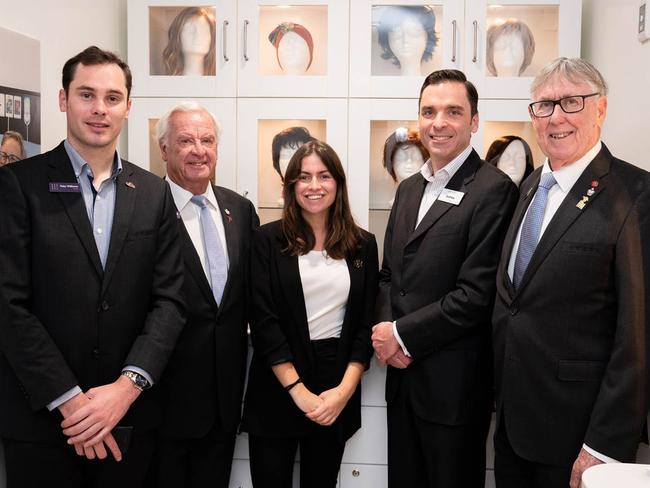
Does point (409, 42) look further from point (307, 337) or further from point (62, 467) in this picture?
point (62, 467)

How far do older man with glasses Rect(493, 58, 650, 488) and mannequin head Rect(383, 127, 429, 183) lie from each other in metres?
1.32

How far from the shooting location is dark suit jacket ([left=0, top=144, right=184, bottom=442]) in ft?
5.41

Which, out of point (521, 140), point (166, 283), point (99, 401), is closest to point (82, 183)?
point (166, 283)

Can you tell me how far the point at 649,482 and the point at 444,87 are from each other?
137 centimetres

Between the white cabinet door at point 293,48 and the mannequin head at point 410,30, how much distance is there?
0.67 feet

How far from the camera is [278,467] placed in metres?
2.06

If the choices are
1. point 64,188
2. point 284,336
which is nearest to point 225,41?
point 64,188

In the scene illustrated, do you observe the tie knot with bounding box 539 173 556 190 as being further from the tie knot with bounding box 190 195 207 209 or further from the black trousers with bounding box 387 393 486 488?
the tie knot with bounding box 190 195 207 209

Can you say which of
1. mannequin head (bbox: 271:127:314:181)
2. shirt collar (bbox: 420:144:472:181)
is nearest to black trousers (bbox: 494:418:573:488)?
shirt collar (bbox: 420:144:472:181)

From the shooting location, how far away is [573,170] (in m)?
1.76

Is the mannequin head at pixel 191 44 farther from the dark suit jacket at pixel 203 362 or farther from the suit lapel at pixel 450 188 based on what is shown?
the suit lapel at pixel 450 188

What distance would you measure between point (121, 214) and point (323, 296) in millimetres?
701

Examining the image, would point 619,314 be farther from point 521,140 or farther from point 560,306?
point 521,140

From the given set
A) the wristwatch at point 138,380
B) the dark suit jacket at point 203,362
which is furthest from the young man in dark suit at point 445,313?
the wristwatch at point 138,380
